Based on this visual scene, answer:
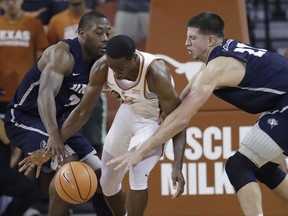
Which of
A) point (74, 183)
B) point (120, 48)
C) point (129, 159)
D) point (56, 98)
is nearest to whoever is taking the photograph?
point (129, 159)

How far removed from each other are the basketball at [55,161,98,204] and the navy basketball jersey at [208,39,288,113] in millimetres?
1282

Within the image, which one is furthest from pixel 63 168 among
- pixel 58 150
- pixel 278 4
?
pixel 278 4

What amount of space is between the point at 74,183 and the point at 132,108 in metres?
0.79

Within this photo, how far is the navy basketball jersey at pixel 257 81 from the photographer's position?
7.47 m

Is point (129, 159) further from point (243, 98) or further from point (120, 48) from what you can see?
point (243, 98)

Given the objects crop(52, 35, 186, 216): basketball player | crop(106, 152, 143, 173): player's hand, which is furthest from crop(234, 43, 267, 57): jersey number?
crop(106, 152, 143, 173): player's hand

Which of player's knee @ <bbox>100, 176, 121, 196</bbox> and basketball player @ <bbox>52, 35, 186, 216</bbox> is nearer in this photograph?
basketball player @ <bbox>52, 35, 186, 216</bbox>

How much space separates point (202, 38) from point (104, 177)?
1.47 meters

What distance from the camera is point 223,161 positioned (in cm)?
929

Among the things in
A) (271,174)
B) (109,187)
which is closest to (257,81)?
(271,174)

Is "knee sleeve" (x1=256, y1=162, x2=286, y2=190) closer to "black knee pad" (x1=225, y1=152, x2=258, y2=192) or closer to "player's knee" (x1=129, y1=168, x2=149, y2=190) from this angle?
"black knee pad" (x1=225, y1=152, x2=258, y2=192)

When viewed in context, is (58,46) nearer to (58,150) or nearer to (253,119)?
(58,150)

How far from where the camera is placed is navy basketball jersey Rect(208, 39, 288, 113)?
7.47 meters

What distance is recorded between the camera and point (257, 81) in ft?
24.5
